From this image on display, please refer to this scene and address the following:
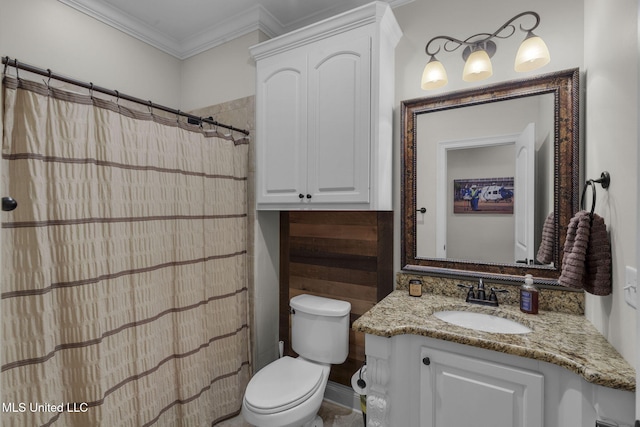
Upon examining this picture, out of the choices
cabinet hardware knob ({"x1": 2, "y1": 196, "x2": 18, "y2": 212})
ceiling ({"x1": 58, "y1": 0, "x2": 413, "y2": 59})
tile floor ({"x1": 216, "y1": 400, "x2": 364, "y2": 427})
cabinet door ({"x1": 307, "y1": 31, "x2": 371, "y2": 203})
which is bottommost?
tile floor ({"x1": 216, "y1": 400, "x2": 364, "y2": 427})

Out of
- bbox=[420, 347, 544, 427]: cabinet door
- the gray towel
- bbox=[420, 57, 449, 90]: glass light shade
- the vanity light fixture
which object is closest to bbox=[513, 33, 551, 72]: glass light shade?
the vanity light fixture

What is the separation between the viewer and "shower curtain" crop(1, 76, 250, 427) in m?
1.17

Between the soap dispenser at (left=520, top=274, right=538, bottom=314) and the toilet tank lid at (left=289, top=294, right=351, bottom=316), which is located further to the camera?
the toilet tank lid at (left=289, top=294, right=351, bottom=316)

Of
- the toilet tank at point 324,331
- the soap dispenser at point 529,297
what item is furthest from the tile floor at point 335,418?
the soap dispenser at point 529,297

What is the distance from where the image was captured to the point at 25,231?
1172 millimetres

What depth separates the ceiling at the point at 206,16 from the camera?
6.45 ft

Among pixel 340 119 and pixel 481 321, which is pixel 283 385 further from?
pixel 340 119

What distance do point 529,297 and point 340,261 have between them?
1.03 metres

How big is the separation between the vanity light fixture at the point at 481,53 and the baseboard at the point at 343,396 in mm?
1936

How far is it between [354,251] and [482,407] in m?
1.02

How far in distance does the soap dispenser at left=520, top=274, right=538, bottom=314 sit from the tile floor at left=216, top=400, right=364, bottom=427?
120cm

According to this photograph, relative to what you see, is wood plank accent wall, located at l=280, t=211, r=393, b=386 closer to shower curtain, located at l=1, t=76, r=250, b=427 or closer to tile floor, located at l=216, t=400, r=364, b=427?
tile floor, located at l=216, t=400, r=364, b=427

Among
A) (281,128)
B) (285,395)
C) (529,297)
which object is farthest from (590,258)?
(281,128)

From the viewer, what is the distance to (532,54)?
1401mm
